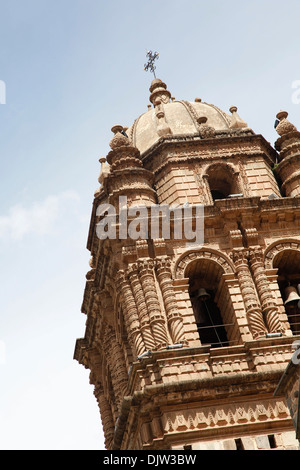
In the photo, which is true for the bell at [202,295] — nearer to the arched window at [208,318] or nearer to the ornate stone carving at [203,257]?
the arched window at [208,318]

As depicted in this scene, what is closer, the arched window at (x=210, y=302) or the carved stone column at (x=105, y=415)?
the arched window at (x=210, y=302)

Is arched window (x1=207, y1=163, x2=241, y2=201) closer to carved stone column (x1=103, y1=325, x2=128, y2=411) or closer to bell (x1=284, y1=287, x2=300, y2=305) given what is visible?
bell (x1=284, y1=287, x2=300, y2=305)

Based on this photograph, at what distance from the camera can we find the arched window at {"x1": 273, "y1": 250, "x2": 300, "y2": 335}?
90.2 ft

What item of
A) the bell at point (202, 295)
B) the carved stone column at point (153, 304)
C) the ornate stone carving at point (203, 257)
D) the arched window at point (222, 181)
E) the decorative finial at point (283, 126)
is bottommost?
the carved stone column at point (153, 304)

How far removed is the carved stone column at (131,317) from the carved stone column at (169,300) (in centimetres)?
94

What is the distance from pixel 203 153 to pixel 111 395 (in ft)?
30.6

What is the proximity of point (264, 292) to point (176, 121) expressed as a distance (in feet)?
30.2

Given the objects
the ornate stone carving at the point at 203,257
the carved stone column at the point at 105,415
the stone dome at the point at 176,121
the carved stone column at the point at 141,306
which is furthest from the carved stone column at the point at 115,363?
the stone dome at the point at 176,121

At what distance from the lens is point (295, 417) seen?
1916 cm

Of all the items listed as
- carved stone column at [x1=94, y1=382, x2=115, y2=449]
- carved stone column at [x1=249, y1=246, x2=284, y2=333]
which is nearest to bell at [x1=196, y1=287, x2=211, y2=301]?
carved stone column at [x1=249, y1=246, x2=284, y2=333]

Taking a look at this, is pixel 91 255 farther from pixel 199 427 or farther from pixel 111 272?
pixel 199 427

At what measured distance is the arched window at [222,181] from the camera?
31062 mm
